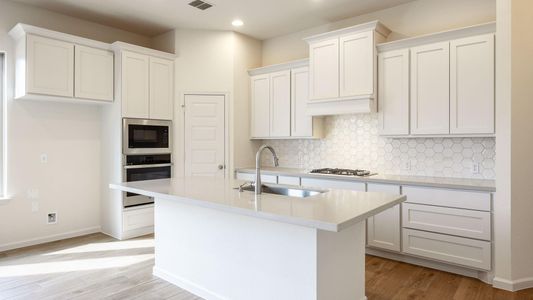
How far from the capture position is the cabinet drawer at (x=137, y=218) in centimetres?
430

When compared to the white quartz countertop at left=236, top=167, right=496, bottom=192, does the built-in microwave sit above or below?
above

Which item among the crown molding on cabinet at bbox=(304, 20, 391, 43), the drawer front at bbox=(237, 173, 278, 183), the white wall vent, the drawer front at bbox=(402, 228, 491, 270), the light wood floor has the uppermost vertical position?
the white wall vent

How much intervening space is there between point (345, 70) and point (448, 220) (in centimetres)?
196

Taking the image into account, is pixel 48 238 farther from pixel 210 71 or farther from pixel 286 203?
pixel 286 203

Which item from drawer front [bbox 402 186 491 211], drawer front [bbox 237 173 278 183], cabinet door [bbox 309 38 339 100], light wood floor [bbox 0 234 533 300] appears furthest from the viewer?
drawer front [bbox 237 173 278 183]

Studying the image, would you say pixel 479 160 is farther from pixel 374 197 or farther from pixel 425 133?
pixel 374 197

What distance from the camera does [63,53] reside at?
390 cm

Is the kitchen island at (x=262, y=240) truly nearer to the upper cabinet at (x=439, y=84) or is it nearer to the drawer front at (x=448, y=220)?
the drawer front at (x=448, y=220)

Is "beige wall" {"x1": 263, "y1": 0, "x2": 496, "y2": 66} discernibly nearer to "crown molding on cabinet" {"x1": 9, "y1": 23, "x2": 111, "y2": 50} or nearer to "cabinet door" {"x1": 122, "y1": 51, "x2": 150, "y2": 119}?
"cabinet door" {"x1": 122, "y1": 51, "x2": 150, "y2": 119}

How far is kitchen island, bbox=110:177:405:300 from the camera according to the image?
1.90m

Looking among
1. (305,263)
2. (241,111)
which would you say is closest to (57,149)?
(241,111)

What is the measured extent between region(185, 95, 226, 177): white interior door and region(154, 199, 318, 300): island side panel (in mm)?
1795

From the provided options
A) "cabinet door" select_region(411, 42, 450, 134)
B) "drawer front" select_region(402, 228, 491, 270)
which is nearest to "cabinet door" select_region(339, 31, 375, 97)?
"cabinet door" select_region(411, 42, 450, 134)

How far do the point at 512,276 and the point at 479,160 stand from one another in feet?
3.76
